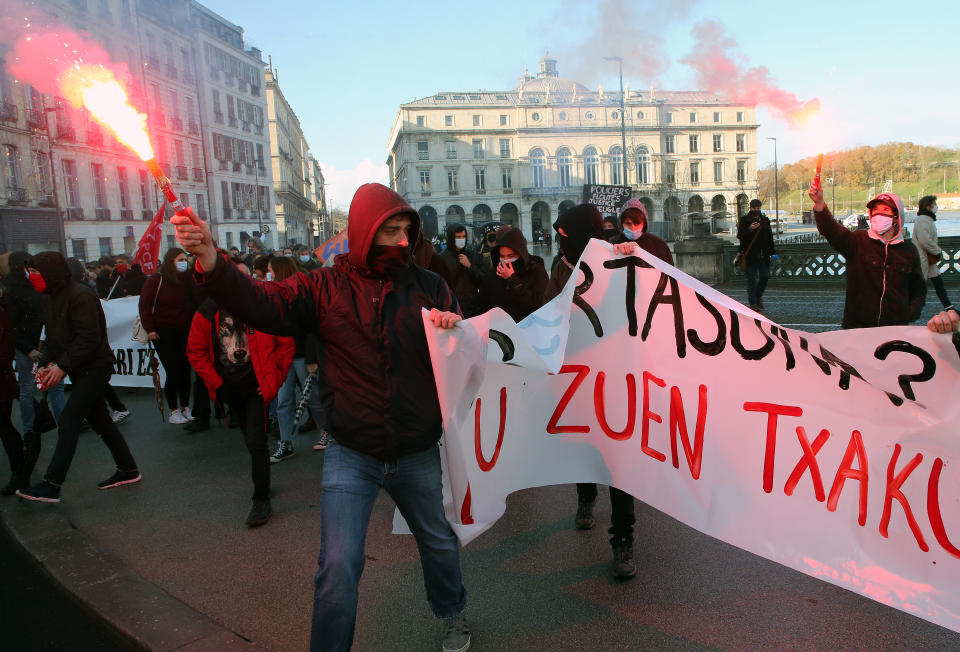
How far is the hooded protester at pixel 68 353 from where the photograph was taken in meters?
5.15

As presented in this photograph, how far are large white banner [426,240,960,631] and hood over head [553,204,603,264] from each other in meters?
0.75

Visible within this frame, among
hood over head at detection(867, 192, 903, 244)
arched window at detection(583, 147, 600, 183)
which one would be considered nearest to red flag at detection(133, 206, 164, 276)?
hood over head at detection(867, 192, 903, 244)

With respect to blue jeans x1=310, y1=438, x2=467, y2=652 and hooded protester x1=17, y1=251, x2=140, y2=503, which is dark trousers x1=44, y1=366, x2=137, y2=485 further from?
blue jeans x1=310, y1=438, x2=467, y2=652

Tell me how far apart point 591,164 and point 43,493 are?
7899 centimetres

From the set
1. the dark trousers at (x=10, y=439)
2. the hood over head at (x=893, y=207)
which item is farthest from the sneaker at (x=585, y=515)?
the dark trousers at (x=10, y=439)

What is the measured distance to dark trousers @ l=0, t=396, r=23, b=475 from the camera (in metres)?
5.59

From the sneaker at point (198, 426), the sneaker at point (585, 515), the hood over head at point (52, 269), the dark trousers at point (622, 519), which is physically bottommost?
the sneaker at point (198, 426)

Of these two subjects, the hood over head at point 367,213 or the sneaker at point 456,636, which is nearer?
the hood over head at point 367,213

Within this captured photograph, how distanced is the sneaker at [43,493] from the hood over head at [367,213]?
12.3 feet

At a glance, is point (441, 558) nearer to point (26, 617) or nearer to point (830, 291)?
point (26, 617)

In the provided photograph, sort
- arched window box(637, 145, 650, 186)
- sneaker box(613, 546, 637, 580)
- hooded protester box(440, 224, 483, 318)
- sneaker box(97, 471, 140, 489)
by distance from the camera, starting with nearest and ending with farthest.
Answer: sneaker box(613, 546, 637, 580)
sneaker box(97, 471, 140, 489)
hooded protester box(440, 224, 483, 318)
arched window box(637, 145, 650, 186)

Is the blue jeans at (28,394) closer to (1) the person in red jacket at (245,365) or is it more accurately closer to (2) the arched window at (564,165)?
(1) the person in red jacket at (245,365)

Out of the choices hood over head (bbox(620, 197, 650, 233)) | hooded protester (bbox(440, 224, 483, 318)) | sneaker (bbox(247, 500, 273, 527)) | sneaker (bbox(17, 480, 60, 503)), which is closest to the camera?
sneaker (bbox(247, 500, 273, 527))

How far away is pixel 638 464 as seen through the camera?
133 inches
